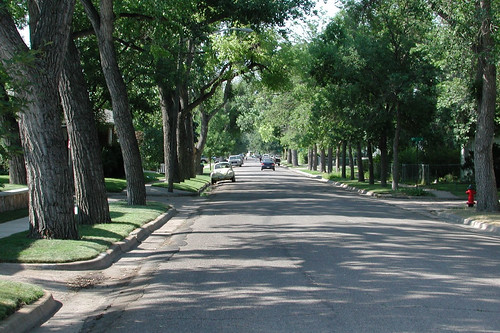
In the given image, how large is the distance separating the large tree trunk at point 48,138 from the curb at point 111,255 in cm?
101

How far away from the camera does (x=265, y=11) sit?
22.3m

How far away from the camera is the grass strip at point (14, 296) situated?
257 inches

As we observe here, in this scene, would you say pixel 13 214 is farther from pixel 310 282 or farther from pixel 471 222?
pixel 471 222

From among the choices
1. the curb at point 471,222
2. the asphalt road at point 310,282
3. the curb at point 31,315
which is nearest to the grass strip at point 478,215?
the curb at point 471,222

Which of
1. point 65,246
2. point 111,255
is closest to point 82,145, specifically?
point 111,255

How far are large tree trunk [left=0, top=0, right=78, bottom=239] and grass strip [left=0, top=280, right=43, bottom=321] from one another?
11.9 ft

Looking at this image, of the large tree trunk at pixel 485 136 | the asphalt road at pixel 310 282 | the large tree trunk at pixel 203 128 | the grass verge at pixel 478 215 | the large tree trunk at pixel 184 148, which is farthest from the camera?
the large tree trunk at pixel 203 128

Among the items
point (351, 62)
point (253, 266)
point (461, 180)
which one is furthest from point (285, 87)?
point (253, 266)

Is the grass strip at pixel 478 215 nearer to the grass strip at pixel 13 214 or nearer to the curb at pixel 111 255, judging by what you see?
the curb at pixel 111 255

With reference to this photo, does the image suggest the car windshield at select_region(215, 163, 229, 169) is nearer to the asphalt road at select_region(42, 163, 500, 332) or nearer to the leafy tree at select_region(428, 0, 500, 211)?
the leafy tree at select_region(428, 0, 500, 211)

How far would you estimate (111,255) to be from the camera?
447 inches

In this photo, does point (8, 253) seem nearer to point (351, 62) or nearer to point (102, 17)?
point (102, 17)

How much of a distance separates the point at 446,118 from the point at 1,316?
33.5m

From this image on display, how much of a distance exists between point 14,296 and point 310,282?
13.1 feet
